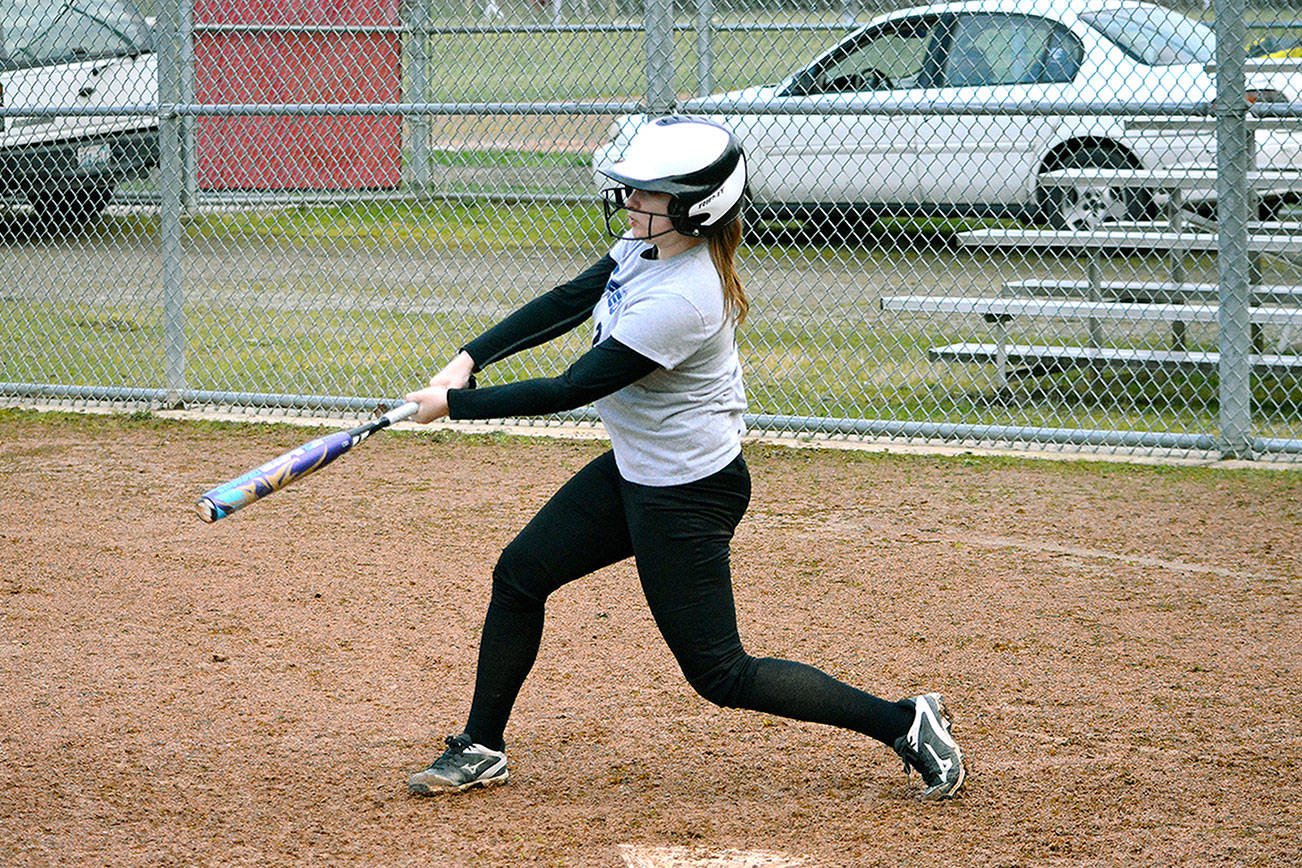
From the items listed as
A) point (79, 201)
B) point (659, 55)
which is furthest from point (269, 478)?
point (79, 201)

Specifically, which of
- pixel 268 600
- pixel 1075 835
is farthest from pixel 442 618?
pixel 1075 835

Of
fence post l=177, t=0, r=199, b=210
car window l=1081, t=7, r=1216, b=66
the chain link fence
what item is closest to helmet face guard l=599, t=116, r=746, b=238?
the chain link fence

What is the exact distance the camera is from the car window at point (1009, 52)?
332 inches

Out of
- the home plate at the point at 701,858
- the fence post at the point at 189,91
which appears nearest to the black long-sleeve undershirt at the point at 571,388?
the home plate at the point at 701,858

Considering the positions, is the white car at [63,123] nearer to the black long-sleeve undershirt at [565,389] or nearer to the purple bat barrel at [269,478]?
the purple bat barrel at [269,478]

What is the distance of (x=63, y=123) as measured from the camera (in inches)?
376

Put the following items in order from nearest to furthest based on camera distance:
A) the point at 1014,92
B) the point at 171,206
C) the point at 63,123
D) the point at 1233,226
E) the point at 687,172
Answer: the point at 687,172, the point at 1233,226, the point at 171,206, the point at 1014,92, the point at 63,123

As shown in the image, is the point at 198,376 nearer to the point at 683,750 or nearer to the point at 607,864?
the point at 683,750

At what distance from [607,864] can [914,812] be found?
2.50 ft

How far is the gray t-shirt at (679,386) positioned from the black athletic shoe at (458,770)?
78 cm

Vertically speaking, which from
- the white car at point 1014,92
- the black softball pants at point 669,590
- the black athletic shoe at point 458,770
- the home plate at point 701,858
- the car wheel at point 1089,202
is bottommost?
the home plate at point 701,858

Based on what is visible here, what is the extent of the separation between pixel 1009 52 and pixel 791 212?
1.88 m

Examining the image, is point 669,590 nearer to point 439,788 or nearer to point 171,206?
point 439,788

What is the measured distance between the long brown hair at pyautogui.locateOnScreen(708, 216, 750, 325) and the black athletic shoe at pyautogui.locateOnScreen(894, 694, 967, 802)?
3.39 ft
